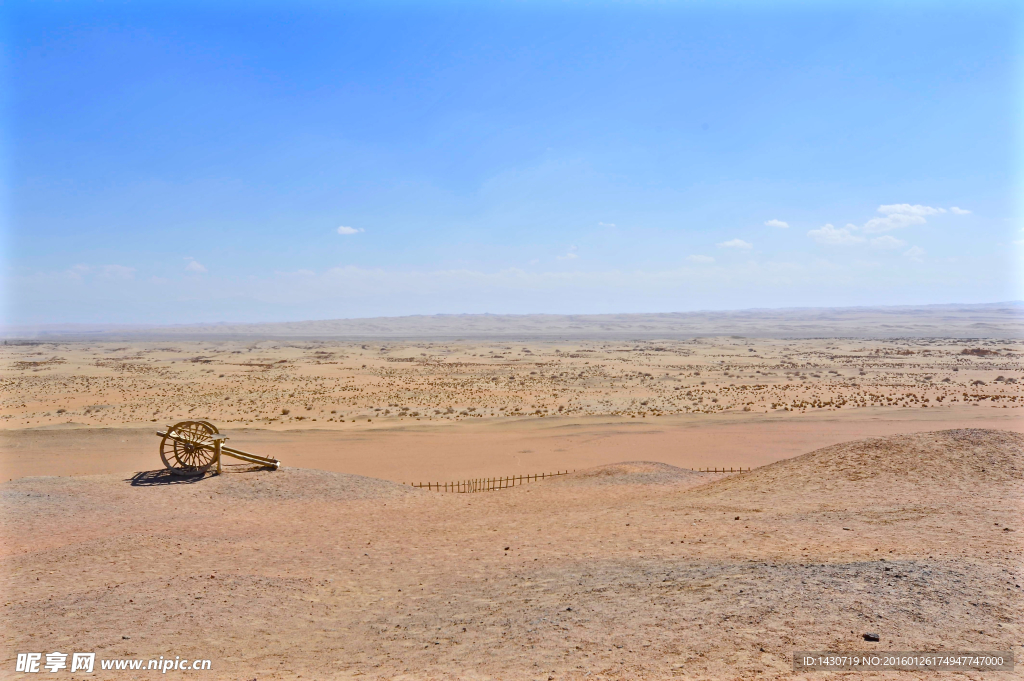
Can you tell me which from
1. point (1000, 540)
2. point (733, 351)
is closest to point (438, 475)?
point (1000, 540)

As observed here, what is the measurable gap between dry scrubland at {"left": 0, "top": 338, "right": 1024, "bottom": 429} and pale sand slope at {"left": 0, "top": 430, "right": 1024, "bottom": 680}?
2225 cm

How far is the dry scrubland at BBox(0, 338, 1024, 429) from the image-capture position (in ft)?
143

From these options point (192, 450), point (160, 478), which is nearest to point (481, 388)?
point (192, 450)

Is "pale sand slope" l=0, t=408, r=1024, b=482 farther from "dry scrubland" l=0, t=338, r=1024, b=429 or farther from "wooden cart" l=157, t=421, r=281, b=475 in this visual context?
"wooden cart" l=157, t=421, r=281, b=475

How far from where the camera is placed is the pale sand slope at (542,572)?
8.58m

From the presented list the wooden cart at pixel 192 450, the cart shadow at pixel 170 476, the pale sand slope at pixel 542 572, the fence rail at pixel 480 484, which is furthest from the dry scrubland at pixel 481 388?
the pale sand slope at pixel 542 572

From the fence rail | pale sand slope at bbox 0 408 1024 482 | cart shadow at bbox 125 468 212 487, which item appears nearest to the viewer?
cart shadow at bbox 125 468 212 487

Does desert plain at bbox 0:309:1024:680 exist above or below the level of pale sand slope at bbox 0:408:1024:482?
above

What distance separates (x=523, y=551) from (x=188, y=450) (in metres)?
14.1

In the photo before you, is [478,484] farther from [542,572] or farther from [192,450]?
[542,572]

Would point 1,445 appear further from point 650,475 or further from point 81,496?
point 650,475

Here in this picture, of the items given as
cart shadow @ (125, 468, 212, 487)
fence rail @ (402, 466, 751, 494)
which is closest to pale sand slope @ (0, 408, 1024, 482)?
fence rail @ (402, 466, 751, 494)

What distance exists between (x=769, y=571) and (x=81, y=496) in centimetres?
1932

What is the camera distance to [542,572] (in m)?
12.3
